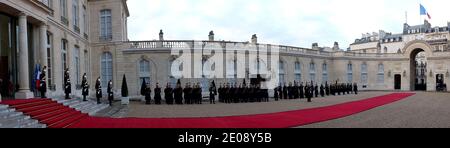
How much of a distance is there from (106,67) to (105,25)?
3.18 m

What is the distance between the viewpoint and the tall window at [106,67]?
23.8 metres

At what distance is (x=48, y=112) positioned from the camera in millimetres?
10227

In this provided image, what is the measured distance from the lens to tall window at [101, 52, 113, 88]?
2378cm

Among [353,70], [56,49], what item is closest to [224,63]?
[56,49]

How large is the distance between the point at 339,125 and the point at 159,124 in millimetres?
5448

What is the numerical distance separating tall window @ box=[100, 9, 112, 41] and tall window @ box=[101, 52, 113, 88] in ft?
4.22

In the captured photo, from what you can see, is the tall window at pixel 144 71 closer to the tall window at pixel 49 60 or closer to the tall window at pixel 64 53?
the tall window at pixel 64 53

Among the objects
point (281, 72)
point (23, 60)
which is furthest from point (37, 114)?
point (281, 72)

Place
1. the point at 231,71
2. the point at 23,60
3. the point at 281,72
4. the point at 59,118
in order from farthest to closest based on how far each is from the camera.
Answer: the point at 281,72, the point at 231,71, the point at 23,60, the point at 59,118


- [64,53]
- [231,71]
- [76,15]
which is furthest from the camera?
[231,71]

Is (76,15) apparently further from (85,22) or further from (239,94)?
(239,94)

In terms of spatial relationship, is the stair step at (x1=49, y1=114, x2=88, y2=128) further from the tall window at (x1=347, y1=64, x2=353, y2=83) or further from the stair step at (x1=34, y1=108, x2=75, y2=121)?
the tall window at (x1=347, y1=64, x2=353, y2=83)

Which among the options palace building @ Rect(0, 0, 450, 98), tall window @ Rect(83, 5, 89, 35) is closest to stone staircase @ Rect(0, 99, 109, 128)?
palace building @ Rect(0, 0, 450, 98)
